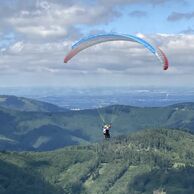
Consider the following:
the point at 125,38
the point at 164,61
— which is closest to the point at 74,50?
the point at 125,38

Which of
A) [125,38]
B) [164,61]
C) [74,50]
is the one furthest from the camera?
[74,50]

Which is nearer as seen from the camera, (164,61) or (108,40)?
(164,61)

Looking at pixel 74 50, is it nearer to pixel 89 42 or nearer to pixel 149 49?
pixel 89 42

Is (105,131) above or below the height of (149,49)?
below

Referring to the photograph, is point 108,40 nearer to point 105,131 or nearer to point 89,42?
point 89,42

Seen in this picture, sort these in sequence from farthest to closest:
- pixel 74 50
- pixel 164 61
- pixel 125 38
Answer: pixel 74 50, pixel 125 38, pixel 164 61

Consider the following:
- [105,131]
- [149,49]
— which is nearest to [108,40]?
[149,49]
